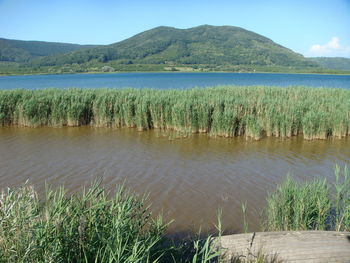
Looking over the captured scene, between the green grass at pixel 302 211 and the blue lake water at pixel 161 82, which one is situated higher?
the blue lake water at pixel 161 82

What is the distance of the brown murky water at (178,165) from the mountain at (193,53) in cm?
12353

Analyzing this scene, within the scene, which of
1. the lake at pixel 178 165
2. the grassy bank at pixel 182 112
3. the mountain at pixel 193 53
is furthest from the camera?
the mountain at pixel 193 53

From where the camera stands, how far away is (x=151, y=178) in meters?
7.93

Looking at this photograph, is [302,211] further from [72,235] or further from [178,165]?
[178,165]

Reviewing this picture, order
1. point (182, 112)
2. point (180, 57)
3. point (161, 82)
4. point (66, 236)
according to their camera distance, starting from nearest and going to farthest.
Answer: point (66, 236)
point (182, 112)
point (161, 82)
point (180, 57)

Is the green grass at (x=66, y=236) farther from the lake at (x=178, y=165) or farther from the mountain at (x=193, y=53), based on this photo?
the mountain at (x=193, y=53)

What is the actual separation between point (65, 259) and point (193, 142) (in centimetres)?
933

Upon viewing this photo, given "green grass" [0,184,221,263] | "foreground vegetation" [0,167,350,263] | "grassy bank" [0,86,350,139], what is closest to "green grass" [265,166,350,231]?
"foreground vegetation" [0,167,350,263]

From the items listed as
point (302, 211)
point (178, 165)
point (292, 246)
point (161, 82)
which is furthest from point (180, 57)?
point (292, 246)

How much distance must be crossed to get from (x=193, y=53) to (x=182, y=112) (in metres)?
147

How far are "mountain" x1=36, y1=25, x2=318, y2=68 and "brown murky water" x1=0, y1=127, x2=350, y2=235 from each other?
123534 millimetres

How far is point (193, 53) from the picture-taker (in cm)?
15425

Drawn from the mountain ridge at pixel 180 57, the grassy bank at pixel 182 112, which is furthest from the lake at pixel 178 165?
the mountain ridge at pixel 180 57

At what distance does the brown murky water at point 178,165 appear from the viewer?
21.2ft
